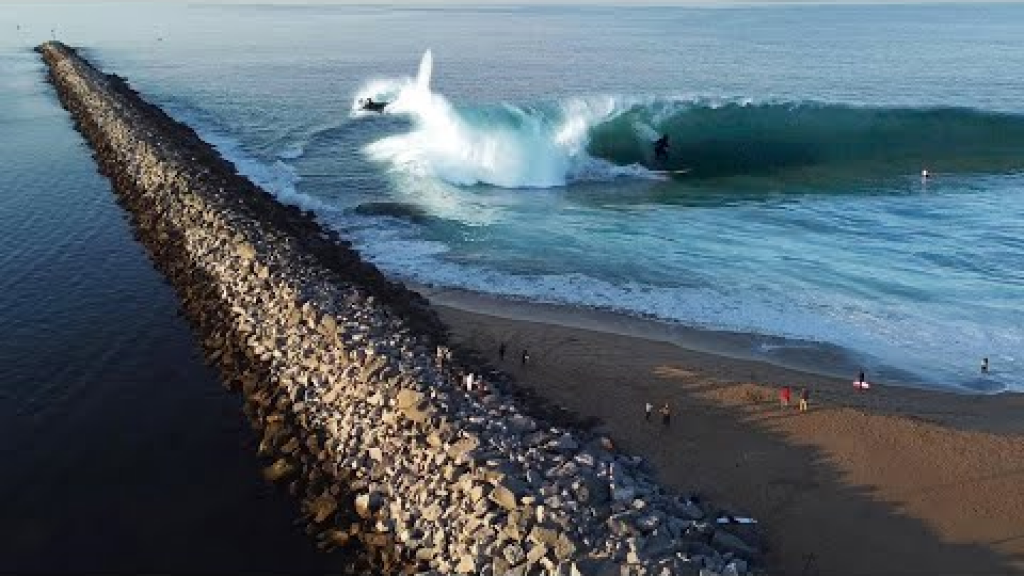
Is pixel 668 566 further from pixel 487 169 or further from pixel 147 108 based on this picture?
pixel 147 108

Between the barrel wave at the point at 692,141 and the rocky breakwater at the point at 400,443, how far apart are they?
14.2m

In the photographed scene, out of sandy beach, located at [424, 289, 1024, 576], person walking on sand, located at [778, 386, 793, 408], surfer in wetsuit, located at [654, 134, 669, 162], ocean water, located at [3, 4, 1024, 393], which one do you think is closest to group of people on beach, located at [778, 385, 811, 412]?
person walking on sand, located at [778, 386, 793, 408]

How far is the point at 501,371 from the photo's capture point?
15438mm

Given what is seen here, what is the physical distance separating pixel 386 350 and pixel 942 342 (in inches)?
450

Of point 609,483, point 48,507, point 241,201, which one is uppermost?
point 241,201

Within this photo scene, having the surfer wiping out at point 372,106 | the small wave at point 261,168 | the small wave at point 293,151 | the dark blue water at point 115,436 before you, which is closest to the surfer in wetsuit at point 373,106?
the surfer wiping out at point 372,106

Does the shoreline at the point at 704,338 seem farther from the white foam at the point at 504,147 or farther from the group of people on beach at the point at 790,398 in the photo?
the white foam at the point at 504,147

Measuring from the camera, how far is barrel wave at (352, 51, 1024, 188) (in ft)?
108

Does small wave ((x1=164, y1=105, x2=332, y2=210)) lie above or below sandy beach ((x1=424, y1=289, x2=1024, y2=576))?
above

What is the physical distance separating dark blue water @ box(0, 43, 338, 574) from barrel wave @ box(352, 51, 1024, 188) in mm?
14576

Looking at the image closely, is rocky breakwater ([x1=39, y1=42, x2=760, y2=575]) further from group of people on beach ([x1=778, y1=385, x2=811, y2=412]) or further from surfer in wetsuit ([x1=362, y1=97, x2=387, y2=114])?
surfer in wetsuit ([x1=362, y1=97, x2=387, y2=114])

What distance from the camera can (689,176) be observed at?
32.8 metres

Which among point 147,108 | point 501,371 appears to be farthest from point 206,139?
point 501,371

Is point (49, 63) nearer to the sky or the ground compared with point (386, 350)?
nearer to the sky
